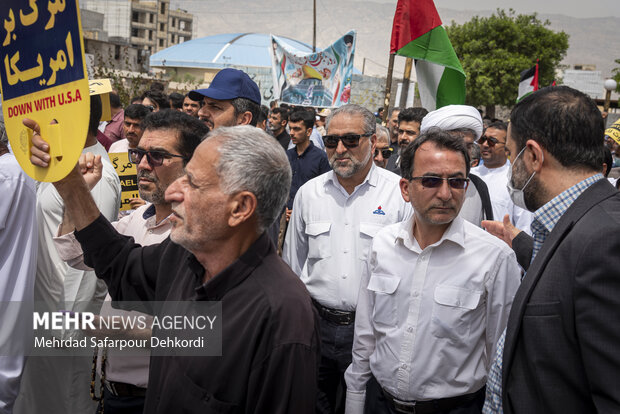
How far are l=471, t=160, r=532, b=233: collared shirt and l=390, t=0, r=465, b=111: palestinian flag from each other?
2.51 feet

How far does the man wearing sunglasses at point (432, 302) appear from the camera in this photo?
2584 mm

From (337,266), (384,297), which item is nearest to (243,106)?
(337,266)

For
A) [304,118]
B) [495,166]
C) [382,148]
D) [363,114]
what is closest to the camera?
[363,114]

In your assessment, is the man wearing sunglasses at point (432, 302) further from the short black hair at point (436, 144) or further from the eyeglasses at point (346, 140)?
the eyeglasses at point (346, 140)

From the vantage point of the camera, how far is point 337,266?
363cm

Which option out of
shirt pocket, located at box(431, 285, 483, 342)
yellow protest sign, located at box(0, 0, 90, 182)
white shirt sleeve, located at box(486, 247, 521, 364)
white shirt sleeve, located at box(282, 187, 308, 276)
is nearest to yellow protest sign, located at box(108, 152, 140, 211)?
white shirt sleeve, located at box(282, 187, 308, 276)

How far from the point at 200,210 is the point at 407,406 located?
1.41 meters

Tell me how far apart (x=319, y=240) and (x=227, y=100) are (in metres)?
1.23

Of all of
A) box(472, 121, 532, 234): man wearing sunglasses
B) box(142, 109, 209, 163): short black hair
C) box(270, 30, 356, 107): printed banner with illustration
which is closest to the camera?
box(142, 109, 209, 163): short black hair

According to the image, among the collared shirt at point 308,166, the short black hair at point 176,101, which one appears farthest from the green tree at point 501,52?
the collared shirt at point 308,166

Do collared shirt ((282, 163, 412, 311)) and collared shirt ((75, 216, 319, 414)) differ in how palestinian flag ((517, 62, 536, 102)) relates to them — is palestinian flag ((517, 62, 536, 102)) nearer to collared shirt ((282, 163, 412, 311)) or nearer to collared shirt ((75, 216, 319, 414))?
collared shirt ((282, 163, 412, 311))

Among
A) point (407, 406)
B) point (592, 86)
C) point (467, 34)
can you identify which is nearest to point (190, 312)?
point (407, 406)

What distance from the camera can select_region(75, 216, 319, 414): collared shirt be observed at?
1688mm

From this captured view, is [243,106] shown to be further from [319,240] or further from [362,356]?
[362,356]
